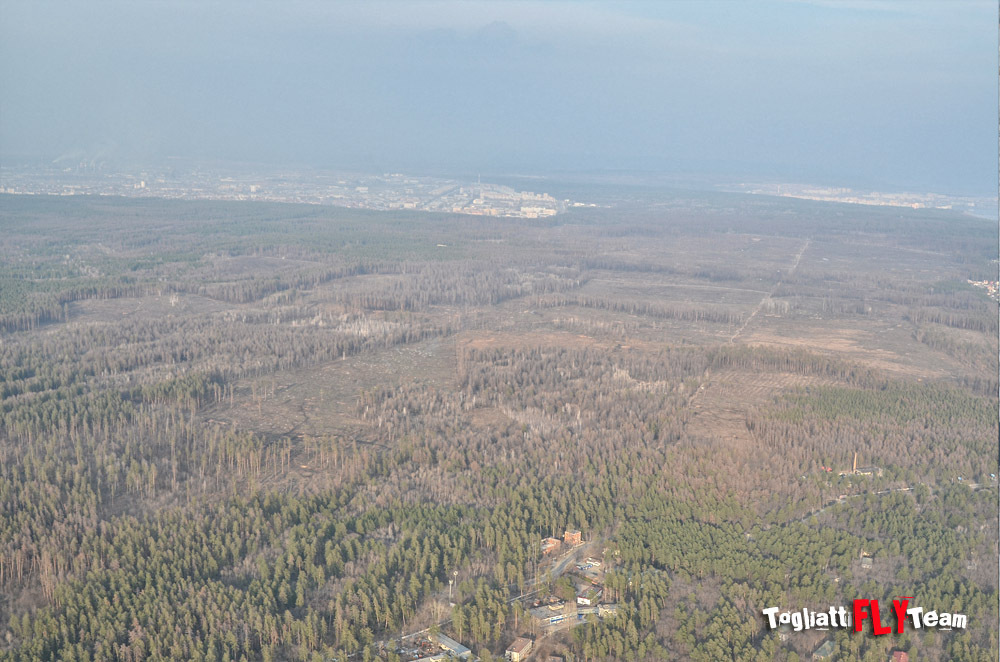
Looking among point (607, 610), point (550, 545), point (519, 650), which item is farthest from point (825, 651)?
point (550, 545)

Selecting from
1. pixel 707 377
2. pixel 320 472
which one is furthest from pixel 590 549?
pixel 707 377

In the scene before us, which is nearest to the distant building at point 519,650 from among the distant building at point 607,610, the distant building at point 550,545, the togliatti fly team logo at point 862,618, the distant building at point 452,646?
the distant building at point 452,646

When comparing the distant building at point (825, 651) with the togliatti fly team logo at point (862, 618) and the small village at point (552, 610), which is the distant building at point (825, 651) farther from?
the small village at point (552, 610)

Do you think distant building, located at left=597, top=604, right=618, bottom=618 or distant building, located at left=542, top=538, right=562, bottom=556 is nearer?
distant building, located at left=597, top=604, right=618, bottom=618

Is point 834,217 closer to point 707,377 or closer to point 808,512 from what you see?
point 707,377

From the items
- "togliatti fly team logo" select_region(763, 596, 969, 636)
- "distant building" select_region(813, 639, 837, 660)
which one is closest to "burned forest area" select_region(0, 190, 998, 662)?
"distant building" select_region(813, 639, 837, 660)

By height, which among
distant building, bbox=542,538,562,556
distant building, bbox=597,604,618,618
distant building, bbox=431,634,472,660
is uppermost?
distant building, bbox=542,538,562,556

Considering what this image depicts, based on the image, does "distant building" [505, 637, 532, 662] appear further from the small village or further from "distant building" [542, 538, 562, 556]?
"distant building" [542, 538, 562, 556]
